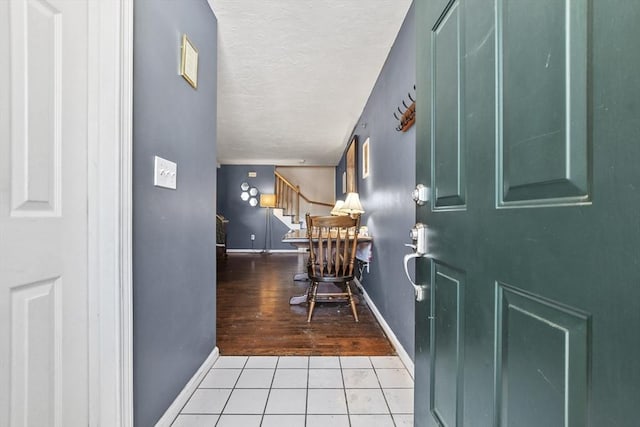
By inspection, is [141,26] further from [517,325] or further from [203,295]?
[517,325]

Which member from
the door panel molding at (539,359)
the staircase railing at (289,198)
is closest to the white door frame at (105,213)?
the door panel molding at (539,359)

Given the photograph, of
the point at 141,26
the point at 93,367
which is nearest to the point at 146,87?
the point at 141,26

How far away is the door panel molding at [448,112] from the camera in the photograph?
0.75 m

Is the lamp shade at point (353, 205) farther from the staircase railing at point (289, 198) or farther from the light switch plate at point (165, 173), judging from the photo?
the staircase railing at point (289, 198)

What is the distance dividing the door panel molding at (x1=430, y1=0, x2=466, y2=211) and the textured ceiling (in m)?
1.21

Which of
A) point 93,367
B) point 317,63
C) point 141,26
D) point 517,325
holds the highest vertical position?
point 317,63

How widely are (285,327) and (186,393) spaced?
41.4 inches

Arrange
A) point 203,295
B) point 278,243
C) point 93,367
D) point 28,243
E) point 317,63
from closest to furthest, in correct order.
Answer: point 28,243 → point 93,367 → point 203,295 → point 317,63 → point 278,243

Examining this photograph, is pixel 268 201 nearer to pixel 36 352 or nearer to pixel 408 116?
pixel 408 116

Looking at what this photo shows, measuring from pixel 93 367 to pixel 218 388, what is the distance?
32.3 inches

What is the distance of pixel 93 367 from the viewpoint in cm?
95

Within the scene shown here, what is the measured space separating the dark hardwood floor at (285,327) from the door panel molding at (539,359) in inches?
60.9

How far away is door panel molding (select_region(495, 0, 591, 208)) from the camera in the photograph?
42 centimetres

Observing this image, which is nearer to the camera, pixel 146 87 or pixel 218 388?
pixel 146 87
